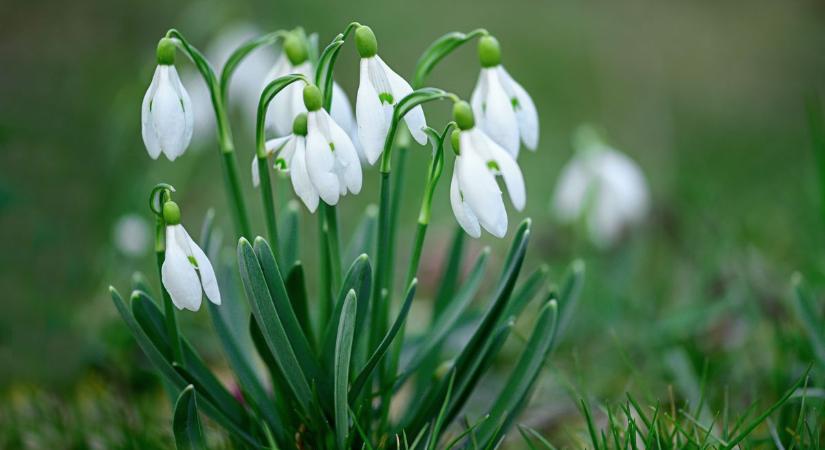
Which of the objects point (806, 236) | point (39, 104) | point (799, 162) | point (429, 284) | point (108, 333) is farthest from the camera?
point (799, 162)

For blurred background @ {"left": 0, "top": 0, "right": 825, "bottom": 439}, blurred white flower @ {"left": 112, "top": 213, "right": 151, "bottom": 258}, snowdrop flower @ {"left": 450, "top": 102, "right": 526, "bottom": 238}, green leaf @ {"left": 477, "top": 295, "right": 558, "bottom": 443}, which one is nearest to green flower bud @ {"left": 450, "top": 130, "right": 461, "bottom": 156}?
snowdrop flower @ {"left": 450, "top": 102, "right": 526, "bottom": 238}

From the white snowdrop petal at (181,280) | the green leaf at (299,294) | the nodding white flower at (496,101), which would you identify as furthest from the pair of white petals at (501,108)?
the white snowdrop petal at (181,280)

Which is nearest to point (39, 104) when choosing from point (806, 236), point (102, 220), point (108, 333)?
point (102, 220)

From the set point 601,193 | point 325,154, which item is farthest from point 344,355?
point 601,193

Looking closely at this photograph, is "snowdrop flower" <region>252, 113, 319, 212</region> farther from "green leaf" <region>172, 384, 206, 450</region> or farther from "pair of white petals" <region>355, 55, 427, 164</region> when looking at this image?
"green leaf" <region>172, 384, 206, 450</region>

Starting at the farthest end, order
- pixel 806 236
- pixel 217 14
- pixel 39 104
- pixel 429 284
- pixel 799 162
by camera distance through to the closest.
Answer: pixel 799 162, pixel 39 104, pixel 217 14, pixel 429 284, pixel 806 236

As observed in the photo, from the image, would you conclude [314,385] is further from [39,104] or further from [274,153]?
[39,104]
